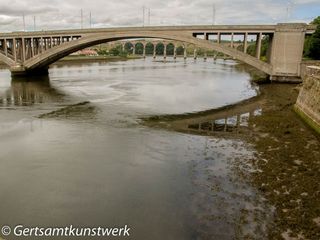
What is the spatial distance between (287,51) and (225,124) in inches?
843

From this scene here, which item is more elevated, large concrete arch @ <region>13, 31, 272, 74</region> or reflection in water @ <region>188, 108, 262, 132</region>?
large concrete arch @ <region>13, 31, 272, 74</region>

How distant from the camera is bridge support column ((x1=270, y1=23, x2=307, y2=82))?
36.3 metres

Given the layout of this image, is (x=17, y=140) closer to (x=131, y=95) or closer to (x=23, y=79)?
(x=131, y=95)

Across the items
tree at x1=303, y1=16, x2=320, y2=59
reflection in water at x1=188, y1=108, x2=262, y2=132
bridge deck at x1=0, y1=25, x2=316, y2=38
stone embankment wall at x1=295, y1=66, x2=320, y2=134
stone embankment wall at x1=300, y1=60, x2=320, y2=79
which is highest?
bridge deck at x1=0, y1=25, x2=316, y2=38

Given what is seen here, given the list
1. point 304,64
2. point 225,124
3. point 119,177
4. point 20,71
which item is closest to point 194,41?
point 304,64

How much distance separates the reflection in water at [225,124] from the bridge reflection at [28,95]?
49.8 feet

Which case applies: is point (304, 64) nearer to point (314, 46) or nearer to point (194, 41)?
point (314, 46)

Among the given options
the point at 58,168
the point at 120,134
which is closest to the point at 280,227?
the point at 58,168

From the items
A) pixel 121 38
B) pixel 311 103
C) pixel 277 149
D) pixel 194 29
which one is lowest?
pixel 277 149

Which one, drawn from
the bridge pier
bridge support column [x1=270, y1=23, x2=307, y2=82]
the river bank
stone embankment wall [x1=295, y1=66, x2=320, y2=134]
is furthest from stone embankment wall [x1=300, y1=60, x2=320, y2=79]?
the bridge pier

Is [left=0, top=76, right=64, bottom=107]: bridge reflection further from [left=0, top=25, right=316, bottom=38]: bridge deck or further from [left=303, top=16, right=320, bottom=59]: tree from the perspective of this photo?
[left=303, top=16, right=320, bottom=59]: tree

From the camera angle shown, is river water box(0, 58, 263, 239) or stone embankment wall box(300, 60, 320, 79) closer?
river water box(0, 58, 263, 239)

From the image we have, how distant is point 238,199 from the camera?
400 inches

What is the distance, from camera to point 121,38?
45.9 metres
